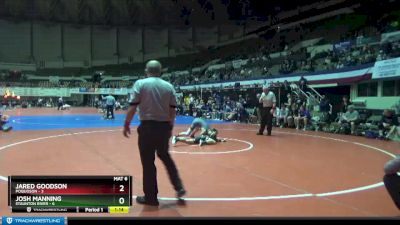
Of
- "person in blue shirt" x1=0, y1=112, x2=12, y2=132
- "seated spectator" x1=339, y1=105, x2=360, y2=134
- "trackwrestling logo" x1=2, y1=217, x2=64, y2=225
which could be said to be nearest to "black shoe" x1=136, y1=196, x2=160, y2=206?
"trackwrestling logo" x1=2, y1=217, x2=64, y2=225

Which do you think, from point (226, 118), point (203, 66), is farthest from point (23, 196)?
point (226, 118)

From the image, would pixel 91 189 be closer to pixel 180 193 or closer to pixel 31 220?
pixel 31 220

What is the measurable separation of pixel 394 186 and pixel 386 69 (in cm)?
953

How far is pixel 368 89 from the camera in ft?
43.4

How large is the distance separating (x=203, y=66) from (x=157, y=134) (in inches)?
412

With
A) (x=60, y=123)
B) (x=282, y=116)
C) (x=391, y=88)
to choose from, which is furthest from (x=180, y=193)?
(x=60, y=123)

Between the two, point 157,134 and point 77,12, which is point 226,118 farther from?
point 157,134

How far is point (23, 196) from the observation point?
282 centimetres

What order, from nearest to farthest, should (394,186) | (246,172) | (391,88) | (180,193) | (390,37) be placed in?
1. (394,186)
2. (180,193)
3. (246,172)
4. (390,37)
5. (391,88)

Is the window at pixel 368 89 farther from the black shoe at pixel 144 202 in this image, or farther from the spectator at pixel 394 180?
the black shoe at pixel 144 202

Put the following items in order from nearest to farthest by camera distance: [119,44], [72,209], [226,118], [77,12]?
1. [72,209]
2. [119,44]
3. [77,12]
4. [226,118]
